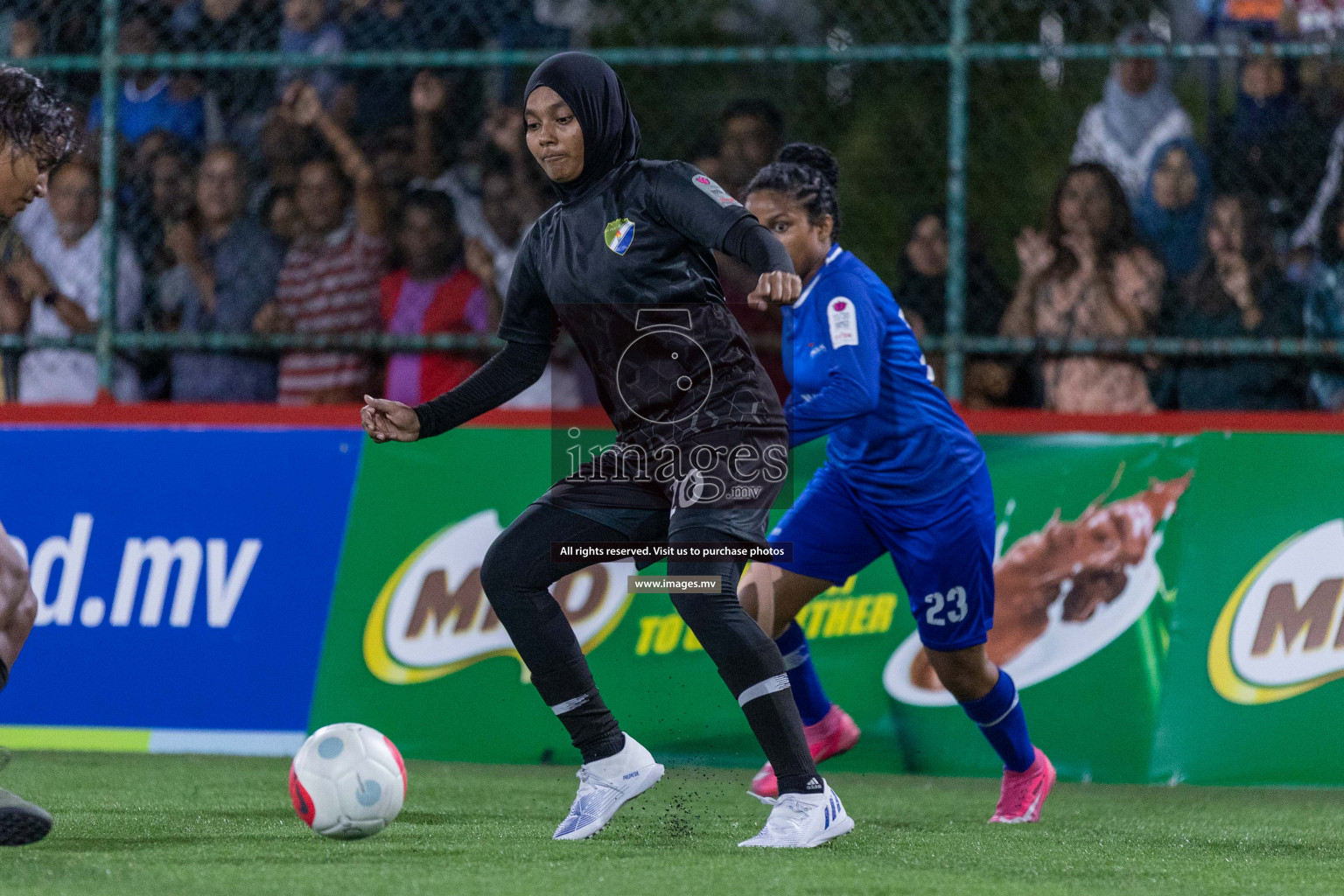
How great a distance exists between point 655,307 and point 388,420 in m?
0.80

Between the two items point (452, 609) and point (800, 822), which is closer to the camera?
point (800, 822)

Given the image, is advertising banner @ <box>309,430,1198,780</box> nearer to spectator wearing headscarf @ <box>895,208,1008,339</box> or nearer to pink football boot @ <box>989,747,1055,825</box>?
pink football boot @ <box>989,747,1055,825</box>

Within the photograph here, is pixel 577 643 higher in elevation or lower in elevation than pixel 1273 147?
lower

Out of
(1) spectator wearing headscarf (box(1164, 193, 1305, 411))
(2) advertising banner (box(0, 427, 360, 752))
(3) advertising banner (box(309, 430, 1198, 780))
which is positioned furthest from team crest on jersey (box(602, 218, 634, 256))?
(1) spectator wearing headscarf (box(1164, 193, 1305, 411))

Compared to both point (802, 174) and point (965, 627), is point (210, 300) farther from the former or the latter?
point (965, 627)

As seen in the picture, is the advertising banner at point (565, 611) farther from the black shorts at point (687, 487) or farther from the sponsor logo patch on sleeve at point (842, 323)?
the black shorts at point (687, 487)

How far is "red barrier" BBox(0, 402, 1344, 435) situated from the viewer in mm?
6207

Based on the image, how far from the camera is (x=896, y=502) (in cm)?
526

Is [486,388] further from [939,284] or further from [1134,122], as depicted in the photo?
[1134,122]

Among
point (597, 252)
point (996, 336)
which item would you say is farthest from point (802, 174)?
point (996, 336)

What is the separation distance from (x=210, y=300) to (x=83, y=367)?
62 centimetres

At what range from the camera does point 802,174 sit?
17.4 ft

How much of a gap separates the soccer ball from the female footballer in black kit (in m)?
0.47

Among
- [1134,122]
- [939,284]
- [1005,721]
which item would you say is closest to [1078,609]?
[1005,721]
